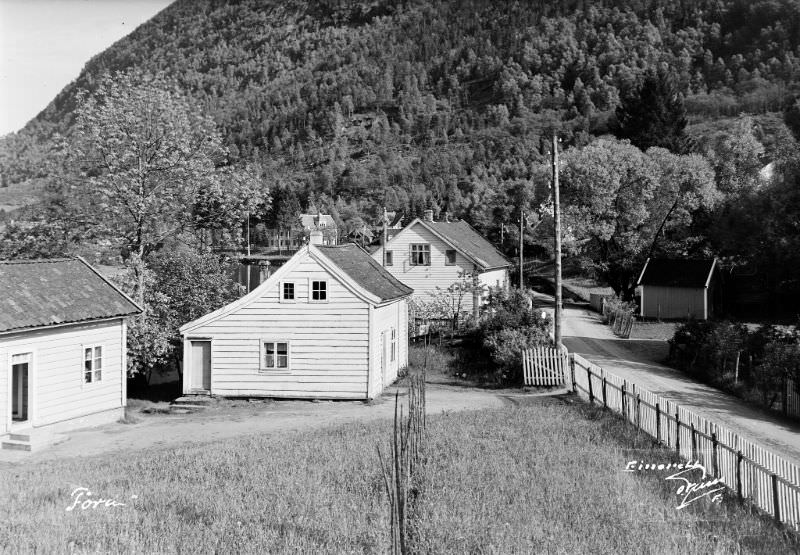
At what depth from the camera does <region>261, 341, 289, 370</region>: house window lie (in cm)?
2662

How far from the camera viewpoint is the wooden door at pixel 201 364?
2705 cm

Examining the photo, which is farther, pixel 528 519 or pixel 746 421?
pixel 746 421

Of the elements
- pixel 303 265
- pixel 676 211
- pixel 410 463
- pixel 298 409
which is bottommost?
pixel 298 409

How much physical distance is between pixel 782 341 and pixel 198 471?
811 inches

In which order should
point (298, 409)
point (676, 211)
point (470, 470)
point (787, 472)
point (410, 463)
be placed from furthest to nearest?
point (676, 211) → point (298, 409) → point (470, 470) → point (787, 472) → point (410, 463)

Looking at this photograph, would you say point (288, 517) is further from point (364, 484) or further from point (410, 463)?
point (410, 463)

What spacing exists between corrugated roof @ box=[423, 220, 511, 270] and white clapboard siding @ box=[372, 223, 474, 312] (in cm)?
59

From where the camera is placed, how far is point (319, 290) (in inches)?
1045

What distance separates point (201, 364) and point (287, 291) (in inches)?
162

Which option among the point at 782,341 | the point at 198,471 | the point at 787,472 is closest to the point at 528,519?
the point at 787,472

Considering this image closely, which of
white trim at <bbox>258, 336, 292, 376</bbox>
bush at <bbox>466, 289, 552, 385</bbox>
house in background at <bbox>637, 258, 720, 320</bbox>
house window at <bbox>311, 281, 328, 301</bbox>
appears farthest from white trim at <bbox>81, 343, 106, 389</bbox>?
house in background at <bbox>637, 258, 720, 320</bbox>

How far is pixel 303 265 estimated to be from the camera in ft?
86.8

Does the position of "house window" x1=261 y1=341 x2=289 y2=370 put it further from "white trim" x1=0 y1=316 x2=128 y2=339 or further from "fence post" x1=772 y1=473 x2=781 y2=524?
"fence post" x1=772 y1=473 x2=781 y2=524

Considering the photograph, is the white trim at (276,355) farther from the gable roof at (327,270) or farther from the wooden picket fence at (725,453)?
the wooden picket fence at (725,453)
